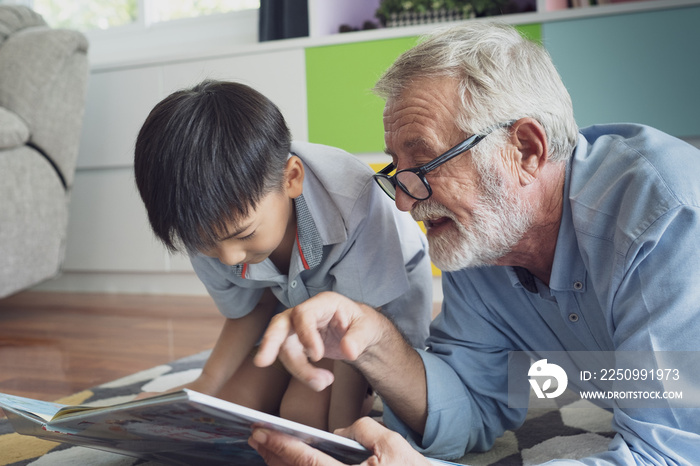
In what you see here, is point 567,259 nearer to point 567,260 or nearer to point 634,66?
point 567,260

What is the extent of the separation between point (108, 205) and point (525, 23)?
1.80 metres

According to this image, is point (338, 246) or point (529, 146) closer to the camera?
point (529, 146)

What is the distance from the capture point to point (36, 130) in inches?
91.8

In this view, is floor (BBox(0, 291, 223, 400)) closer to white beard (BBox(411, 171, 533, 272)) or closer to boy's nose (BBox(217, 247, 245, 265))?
boy's nose (BBox(217, 247, 245, 265))

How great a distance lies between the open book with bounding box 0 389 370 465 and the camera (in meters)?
0.60

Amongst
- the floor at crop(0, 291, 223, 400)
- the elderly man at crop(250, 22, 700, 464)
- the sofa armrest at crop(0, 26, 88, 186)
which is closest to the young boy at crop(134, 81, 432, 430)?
the elderly man at crop(250, 22, 700, 464)

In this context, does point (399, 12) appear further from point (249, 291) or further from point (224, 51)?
point (249, 291)

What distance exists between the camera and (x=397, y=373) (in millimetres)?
924

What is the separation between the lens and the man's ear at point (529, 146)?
34.2 inches

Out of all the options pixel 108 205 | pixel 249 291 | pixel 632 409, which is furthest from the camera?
pixel 108 205

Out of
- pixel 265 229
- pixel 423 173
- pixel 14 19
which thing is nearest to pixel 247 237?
pixel 265 229

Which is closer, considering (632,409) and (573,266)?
(632,409)

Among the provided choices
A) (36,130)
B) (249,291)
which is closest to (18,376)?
(249,291)

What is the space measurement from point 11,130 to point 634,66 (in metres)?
1.95
